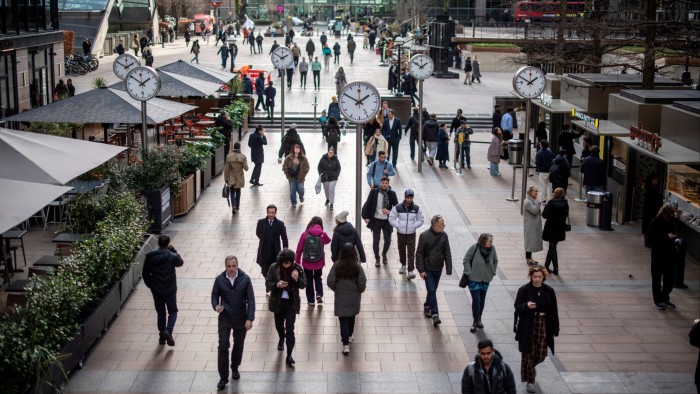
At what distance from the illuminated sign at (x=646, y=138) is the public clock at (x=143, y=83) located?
32.2 ft

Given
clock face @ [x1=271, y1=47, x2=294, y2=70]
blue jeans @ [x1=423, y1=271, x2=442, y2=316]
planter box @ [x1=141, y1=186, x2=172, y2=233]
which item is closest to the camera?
blue jeans @ [x1=423, y1=271, x2=442, y2=316]

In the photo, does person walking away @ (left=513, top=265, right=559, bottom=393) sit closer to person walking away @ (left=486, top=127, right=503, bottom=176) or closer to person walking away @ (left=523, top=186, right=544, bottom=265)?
person walking away @ (left=523, top=186, right=544, bottom=265)

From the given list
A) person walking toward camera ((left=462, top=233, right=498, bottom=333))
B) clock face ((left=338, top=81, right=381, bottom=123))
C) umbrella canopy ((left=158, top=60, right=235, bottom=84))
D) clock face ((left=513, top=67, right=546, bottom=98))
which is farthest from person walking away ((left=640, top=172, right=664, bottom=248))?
umbrella canopy ((left=158, top=60, right=235, bottom=84))

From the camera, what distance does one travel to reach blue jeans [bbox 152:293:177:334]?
1334 centimetres

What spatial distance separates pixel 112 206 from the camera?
53.4ft

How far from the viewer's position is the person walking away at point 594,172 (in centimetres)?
2173

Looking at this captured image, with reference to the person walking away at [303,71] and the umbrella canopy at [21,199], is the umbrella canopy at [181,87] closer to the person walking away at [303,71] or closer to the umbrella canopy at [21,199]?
the umbrella canopy at [21,199]

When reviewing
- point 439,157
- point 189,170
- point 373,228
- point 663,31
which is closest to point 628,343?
point 373,228

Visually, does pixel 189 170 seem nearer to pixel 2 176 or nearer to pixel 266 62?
pixel 2 176

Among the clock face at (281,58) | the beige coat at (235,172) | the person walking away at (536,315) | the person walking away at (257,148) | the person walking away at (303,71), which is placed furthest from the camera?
the person walking away at (303,71)

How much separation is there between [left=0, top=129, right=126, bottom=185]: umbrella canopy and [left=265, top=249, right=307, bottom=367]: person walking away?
4.16 meters

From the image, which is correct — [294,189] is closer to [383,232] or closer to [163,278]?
[383,232]

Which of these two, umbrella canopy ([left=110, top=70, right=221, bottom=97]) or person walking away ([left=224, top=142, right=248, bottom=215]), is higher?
umbrella canopy ([left=110, top=70, right=221, bottom=97])

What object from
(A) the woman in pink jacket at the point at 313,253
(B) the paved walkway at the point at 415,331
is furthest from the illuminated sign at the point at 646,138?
(A) the woman in pink jacket at the point at 313,253
